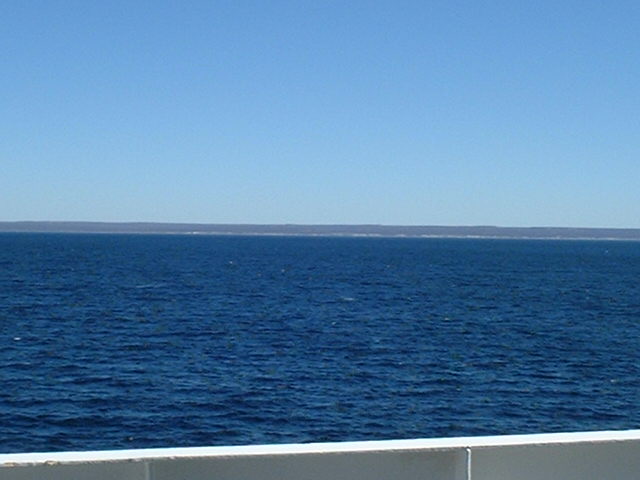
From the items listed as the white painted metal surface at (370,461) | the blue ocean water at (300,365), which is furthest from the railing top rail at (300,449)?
the blue ocean water at (300,365)

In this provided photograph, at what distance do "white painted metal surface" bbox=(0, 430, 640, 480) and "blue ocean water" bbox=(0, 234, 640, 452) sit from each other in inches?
724

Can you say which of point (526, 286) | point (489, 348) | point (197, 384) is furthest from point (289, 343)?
point (526, 286)

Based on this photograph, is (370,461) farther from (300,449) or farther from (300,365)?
(300,365)

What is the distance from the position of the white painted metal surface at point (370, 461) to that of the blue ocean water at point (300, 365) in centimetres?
1840

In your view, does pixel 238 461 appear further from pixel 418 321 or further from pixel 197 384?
pixel 418 321

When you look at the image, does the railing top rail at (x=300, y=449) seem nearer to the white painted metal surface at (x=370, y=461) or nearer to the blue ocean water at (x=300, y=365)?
the white painted metal surface at (x=370, y=461)

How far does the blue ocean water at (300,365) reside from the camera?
77.2 ft

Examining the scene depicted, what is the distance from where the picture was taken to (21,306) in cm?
5247

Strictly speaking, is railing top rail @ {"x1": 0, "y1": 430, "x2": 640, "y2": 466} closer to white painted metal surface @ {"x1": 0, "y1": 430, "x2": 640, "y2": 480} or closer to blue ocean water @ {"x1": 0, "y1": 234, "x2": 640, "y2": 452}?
white painted metal surface @ {"x1": 0, "y1": 430, "x2": 640, "y2": 480}

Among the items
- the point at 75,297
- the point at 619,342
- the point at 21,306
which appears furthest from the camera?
the point at 75,297

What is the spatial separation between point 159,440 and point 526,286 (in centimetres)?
6119

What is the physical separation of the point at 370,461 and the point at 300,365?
98.1ft

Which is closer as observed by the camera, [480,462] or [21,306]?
[480,462]

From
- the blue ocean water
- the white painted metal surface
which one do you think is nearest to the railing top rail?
the white painted metal surface
